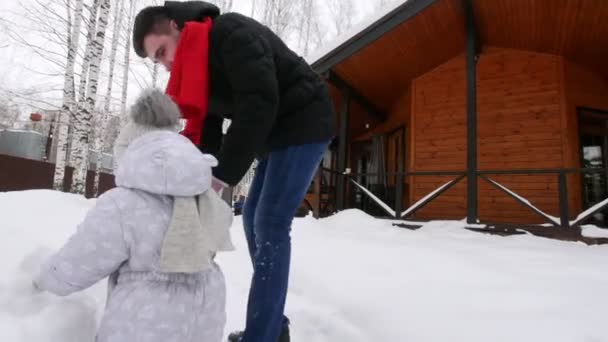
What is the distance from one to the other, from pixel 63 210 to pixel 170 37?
186cm

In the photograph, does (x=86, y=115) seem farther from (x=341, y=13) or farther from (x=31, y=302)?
(x=341, y=13)

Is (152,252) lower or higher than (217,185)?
lower

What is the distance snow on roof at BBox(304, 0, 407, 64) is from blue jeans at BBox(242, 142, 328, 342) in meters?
5.68

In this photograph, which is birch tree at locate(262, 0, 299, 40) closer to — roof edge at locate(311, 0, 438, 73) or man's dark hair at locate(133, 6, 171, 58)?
roof edge at locate(311, 0, 438, 73)

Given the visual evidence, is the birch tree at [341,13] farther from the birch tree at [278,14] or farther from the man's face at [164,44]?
the man's face at [164,44]

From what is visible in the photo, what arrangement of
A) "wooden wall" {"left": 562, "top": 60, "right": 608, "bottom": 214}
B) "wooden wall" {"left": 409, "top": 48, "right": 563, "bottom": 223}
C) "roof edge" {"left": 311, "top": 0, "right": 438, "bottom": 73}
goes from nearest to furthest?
"roof edge" {"left": 311, "top": 0, "right": 438, "bottom": 73} → "wooden wall" {"left": 562, "top": 60, "right": 608, "bottom": 214} → "wooden wall" {"left": 409, "top": 48, "right": 563, "bottom": 223}

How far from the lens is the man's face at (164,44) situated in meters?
1.57

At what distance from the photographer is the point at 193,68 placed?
1.41 meters

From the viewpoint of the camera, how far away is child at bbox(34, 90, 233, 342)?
42.8 inches

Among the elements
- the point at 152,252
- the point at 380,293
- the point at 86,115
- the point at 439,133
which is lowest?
the point at 380,293

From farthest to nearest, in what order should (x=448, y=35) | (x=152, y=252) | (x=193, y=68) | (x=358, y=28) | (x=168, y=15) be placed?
(x=448, y=35) → (x=358, y=28) → (x=168, y=15) → (x=193, y=68) → (x=152, y=252)

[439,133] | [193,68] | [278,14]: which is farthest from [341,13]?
[193,68]

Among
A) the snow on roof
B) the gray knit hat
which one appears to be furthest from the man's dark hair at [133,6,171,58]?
the snow on roof

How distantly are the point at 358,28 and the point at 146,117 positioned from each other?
6.22m
